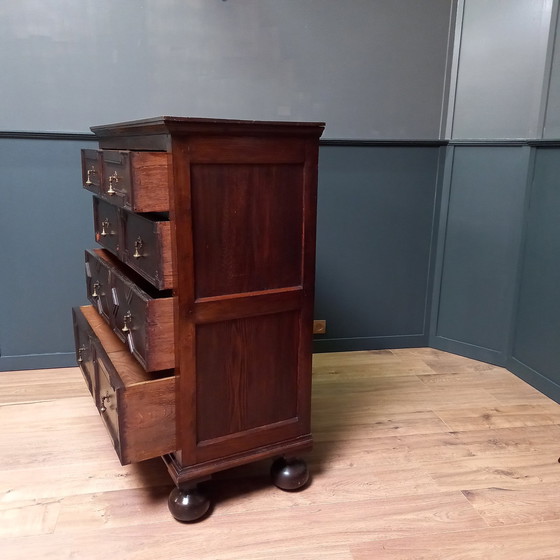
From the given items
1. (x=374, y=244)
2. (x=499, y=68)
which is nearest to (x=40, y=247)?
(x=374, y=244)

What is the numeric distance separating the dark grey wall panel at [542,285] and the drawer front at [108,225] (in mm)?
1672

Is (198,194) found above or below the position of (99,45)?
below

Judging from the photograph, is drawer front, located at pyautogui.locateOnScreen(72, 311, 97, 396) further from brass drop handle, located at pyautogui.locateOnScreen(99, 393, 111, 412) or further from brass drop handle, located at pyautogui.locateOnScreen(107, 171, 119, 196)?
brass drop handle, located at pyautogui.locateOnScreen(107, 171, 119, 196)

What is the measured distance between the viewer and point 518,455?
72.5 inches

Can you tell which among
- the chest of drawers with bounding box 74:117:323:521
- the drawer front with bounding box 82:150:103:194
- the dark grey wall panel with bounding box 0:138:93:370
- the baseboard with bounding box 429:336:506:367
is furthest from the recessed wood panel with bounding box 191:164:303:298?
the baseboard with bounding box 429:336:506:367

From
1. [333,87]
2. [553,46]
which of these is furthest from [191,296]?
[553,46]

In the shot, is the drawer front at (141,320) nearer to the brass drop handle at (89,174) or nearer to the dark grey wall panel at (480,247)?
the brass drop handle at (89,174)

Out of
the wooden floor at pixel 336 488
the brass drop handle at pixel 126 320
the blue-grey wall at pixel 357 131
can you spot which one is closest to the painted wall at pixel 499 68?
the blue-grey wall at pixel 357 131

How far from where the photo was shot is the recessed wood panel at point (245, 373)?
1.44 m

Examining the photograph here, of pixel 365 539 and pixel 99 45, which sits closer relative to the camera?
pixel 365 539

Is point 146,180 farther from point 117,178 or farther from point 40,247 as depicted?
point 40,247

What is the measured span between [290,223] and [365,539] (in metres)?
0.84

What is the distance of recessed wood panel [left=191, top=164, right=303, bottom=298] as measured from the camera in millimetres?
1349

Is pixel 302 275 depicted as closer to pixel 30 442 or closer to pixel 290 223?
pixel 290 223
